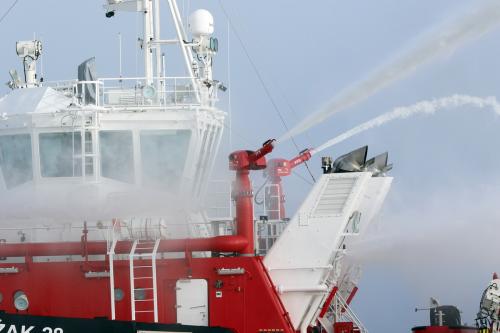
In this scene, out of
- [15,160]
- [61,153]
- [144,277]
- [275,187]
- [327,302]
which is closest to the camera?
[144,277]

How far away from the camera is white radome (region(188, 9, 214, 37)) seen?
102ft

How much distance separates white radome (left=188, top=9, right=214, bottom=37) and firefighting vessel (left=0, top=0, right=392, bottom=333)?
3.70ft

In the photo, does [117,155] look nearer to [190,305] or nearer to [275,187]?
[190,305]

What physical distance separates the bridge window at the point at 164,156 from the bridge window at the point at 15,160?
247cm

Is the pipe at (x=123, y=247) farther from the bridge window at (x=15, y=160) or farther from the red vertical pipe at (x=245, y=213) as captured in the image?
the bridge window at (x=15, y=160)

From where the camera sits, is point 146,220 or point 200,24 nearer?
point 146,220

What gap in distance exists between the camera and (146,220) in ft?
90.9

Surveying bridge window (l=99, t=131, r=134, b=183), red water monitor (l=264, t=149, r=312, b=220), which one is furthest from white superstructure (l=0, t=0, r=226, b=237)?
red water monitor (l=264, t=149, r=312, b=220)

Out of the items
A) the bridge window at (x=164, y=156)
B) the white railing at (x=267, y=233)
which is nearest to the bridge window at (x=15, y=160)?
the bridge window at (x=164, y=156)

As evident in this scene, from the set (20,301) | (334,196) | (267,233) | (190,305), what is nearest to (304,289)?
(334,196)

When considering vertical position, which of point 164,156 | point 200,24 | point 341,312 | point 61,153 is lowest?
point 341,312

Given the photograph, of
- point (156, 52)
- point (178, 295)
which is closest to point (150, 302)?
point (178, 295)

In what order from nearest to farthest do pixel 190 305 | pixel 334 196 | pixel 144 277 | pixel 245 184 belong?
pixel 144 277
pixel 190 305
pixel 245 184
pixel 334 196

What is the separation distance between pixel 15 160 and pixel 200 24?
17.6 ft
